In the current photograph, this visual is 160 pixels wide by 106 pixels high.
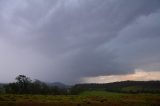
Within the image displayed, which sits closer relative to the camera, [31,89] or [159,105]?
[159,105]

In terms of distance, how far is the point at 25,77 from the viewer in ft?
414

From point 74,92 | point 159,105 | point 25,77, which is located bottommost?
point 159,105

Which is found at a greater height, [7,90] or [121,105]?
[7,90]

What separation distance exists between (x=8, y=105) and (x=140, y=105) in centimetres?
3100

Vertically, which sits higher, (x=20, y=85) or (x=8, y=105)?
(x=20, y=85)

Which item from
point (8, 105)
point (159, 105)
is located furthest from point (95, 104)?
point (8, 105)

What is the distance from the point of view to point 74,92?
13050 centimetres

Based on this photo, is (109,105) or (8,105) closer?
(8,105)

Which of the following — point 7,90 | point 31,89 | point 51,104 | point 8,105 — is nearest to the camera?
point 8,105

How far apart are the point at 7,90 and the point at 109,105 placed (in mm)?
70655

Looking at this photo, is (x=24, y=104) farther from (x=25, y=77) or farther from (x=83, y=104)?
(x=25, y=77)

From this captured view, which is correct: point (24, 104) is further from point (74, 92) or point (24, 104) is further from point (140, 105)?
point (74, 92)

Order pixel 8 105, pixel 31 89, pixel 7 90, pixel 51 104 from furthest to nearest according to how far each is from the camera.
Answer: pixel 31 89
pixel 7 90
pixel 51 104
pixel 8 105

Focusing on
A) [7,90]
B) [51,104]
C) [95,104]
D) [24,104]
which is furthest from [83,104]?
[7,90]
